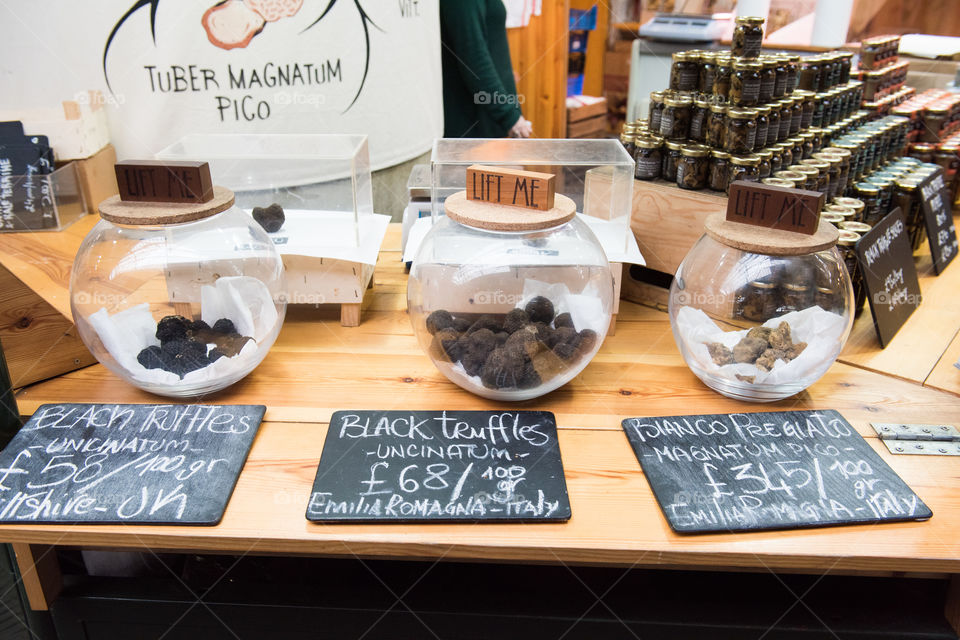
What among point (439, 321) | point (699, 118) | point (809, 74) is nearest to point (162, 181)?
point (439, 321)

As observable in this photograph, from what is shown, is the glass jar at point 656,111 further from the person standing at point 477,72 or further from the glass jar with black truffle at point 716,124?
the person standing at point 477,72

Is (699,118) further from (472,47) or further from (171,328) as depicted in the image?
(472,47)

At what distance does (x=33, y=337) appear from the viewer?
48.0 inches

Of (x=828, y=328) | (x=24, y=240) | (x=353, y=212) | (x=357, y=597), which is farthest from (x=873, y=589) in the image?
(x=24, y=240)

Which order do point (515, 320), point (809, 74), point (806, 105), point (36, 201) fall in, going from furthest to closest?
point (36, 201) → point (809, 74) → point (806, 105) → point (515, 320)

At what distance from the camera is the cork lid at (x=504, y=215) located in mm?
1065

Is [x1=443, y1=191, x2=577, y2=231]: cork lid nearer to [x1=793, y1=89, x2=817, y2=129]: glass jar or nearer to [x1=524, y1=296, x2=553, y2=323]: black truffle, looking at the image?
[x1=524, y1=296, x2=553, y2=323]: black truffle

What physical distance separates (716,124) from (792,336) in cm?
55

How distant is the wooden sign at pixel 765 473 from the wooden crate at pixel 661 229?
1.59ft

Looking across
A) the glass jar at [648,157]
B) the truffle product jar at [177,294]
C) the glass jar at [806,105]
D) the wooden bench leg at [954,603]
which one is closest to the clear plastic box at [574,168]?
the glass jar at [648,157]

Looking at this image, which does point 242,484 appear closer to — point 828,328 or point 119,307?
point 119,307

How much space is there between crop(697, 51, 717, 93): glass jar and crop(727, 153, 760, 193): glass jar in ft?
0.69

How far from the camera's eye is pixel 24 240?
1894mm

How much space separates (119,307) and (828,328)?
1.22m
